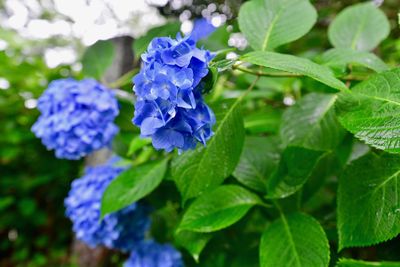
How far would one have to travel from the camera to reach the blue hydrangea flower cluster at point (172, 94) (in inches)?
16.1

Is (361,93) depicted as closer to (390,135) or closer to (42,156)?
(390,135)

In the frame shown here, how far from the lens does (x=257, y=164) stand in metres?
0.72

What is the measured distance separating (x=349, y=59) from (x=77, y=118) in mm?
551

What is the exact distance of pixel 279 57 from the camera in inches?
17.1

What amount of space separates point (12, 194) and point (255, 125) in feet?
5.42

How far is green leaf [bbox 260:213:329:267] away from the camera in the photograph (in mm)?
498

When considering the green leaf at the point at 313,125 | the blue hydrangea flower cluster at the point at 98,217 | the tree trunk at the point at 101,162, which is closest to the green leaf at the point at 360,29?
the green leaf at the point at 313,125

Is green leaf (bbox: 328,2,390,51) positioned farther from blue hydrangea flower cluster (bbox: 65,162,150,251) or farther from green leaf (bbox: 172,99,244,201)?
blue hydrangea flower cluster (bbox: 65,162,150,251)

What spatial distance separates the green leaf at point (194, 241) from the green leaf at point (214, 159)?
5.5 inches

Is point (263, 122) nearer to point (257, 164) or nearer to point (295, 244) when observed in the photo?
point (257, 164)

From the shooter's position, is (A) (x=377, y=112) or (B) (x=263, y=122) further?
(B) (x=263, y=122)

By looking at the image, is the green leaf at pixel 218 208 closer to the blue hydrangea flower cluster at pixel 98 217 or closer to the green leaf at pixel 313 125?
the green leaf at pixel 313 125

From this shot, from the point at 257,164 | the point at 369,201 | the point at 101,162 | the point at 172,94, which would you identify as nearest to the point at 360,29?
the point at 257,164

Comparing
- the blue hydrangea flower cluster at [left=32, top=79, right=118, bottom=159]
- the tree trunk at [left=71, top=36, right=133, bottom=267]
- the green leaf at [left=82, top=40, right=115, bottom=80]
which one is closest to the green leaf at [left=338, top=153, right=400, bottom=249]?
the blue hydrangea flower cluster at [left=32, top=79, right=118, bottom=159]
